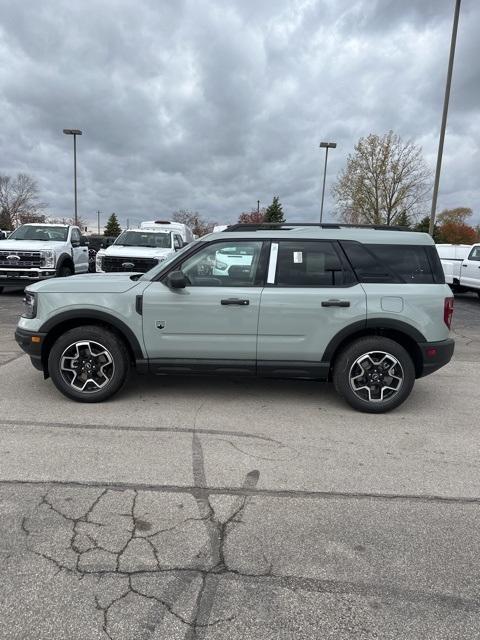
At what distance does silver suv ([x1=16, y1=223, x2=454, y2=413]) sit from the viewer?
4.68 metres

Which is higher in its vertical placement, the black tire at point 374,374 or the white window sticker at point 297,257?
A: the white window sticker at point 297,257

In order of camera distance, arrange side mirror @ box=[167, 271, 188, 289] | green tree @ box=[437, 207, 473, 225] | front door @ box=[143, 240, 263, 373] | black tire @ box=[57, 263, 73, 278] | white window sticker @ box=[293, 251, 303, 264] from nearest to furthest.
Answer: side mirror @ box=[167, 271, 188, 289], front door @ box=[143, 240, 263, 373], white window sticker @ box=[293, 251, 303, 264], black tire @ box=[57, 263, 73, 278], green tree @ box=[437, 207, 473, 225]

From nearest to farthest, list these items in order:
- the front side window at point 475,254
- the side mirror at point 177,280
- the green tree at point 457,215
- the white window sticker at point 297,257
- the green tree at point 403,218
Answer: the side mirror at point 177,280 < the white window sticker at point 297,257 < the front side window at point 475,254 < the green tree at point 403,218 < the green tree at point 457,215

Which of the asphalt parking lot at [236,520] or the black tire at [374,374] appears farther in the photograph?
the black tire at [374,374]

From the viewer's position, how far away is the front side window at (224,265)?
188 inches

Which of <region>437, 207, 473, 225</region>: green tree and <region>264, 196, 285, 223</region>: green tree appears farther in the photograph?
<region>437, 207, 473, 225</region>: green tree

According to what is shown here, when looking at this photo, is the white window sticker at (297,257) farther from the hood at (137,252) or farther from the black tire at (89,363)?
the hood at (137,252)

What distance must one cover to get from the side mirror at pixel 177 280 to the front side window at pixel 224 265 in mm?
163

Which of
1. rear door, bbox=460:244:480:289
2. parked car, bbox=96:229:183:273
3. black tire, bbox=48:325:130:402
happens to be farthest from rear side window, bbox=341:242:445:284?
rear door, bbox=460:244:480:289

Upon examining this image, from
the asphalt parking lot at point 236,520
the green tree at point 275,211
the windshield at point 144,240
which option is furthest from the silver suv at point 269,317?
the green tree at point 275,211

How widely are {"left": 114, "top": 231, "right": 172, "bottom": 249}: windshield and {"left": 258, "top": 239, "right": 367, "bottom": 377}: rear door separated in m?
9.43

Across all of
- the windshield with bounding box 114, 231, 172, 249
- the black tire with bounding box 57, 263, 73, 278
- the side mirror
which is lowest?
the black tire with bounding box 57, 263, 73, 278

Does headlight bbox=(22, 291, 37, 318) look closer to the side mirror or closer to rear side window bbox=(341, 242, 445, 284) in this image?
the side mirror

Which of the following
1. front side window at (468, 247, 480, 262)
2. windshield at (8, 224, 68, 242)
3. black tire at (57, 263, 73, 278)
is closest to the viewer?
black tire at (57, 263, 73, 278)
